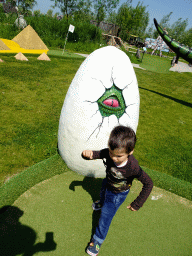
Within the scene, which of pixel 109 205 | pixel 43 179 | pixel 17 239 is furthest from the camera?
pixel 43 179

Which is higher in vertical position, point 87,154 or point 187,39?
point 187,39

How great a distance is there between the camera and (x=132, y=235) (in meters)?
2.17

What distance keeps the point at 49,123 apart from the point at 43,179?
2031mm

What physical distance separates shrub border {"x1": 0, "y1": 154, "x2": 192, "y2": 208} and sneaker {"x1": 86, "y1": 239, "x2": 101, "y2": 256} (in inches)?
45.4

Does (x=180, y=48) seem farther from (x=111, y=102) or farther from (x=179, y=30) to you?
(x=179, y=30)

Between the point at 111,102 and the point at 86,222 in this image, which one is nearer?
the point at 86,222

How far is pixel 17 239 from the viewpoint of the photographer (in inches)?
75.9

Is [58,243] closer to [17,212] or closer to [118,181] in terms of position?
[17,212]

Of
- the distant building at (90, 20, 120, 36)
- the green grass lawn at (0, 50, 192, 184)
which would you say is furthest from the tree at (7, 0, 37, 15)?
the green grass lawn at (0, 50, 192, 184)

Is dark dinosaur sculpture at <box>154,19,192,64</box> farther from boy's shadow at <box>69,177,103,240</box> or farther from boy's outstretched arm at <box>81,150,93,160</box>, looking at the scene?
boy's outstretched arm at <box>81,150,93,160</box>

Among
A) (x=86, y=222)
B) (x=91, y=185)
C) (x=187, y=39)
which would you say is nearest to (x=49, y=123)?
(x=91, y=185)

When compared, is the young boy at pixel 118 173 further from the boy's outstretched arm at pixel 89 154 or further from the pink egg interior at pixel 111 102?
the pink egg interior at pixel 111 102

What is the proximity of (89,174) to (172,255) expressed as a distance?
1.46 m

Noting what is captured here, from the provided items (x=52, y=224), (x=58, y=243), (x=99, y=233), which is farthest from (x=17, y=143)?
(x=99, y=233)
